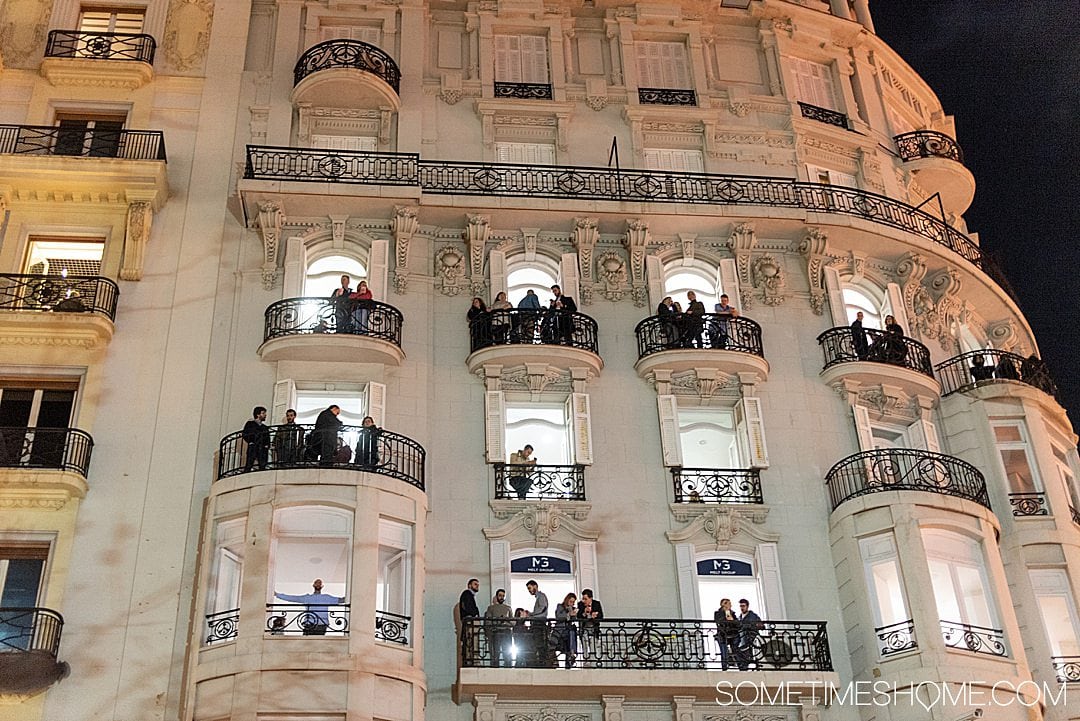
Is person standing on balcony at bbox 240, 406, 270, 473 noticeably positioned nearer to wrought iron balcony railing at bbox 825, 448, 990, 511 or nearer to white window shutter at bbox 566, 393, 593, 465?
white window shutter at bbox 566, 393, 593, 465

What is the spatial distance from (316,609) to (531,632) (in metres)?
3.63

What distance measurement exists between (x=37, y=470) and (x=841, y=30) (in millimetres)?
22344

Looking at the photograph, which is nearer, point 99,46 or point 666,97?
point 99,46

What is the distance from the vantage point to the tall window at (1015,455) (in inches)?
969

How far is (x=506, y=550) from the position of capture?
21.4 meters

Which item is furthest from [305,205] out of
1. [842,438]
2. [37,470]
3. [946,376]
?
[946,376]

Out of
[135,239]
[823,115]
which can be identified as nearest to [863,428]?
[823,115]

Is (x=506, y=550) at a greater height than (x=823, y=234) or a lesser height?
lesser

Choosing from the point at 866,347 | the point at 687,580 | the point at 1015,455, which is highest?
the point at 866,347

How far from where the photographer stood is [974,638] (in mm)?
20688

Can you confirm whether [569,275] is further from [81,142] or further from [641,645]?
[81,142]

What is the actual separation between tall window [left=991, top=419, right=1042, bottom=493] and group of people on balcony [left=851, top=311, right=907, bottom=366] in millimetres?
2615

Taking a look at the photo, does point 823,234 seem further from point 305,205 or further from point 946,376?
point 305,205

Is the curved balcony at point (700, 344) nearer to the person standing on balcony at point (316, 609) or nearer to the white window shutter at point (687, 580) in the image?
the white window shutter at point (687, 580)
